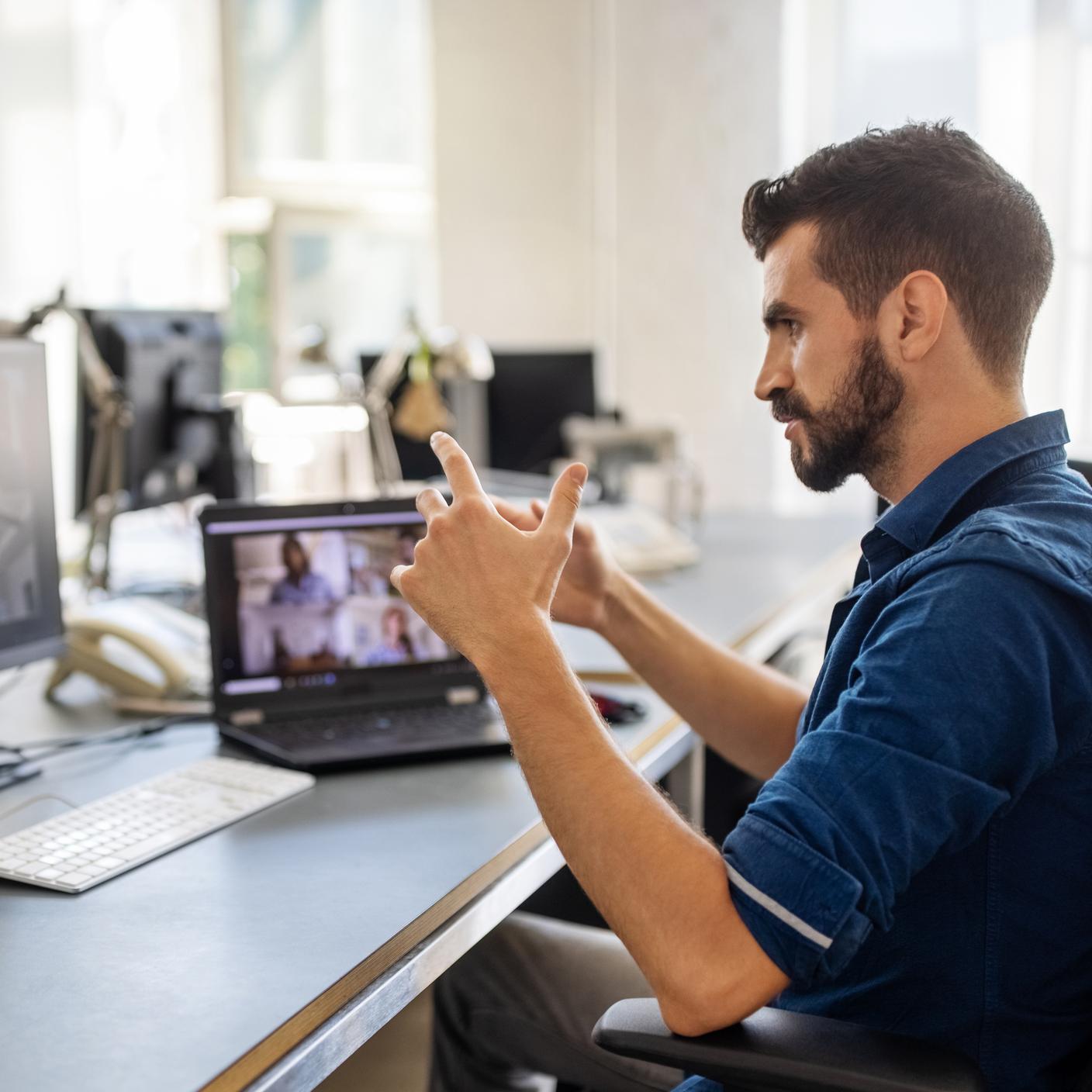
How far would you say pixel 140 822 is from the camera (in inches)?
45.1

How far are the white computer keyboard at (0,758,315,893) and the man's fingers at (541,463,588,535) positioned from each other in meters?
0.44

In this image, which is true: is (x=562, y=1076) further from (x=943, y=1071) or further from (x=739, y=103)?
(x=739, y=103)

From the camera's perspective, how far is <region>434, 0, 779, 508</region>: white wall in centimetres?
420

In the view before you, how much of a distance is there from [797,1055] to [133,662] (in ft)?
3.45

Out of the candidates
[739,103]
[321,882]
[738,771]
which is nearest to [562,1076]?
[321,882]

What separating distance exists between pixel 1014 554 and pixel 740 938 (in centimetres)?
31

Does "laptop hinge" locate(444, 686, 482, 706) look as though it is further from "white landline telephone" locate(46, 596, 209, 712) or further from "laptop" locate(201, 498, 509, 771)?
"white landline telephone" locate(46, 596, 209, 712)

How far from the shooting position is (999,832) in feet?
2.84

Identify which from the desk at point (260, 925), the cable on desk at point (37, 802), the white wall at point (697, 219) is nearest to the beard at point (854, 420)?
the desk at point (260, 925)

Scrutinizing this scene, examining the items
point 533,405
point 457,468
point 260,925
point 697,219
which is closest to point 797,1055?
point 260,925

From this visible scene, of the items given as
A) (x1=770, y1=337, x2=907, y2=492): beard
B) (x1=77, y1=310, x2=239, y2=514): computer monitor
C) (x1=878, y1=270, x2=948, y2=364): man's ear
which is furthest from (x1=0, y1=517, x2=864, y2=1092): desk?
(x1=77, y1=310, x2=239, y2=514): computer monitor

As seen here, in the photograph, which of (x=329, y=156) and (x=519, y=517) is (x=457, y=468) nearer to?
(x=519, y=517)

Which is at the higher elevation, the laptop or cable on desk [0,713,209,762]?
A: the laptop

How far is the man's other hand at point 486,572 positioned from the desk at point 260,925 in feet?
0.72
